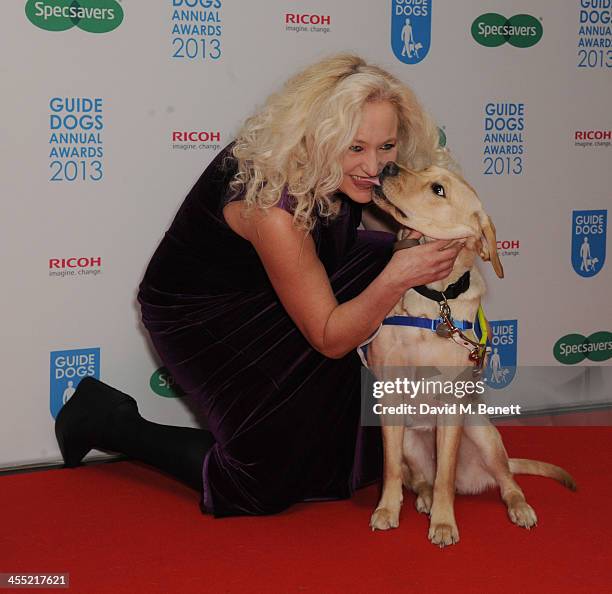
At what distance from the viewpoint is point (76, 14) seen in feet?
10.0

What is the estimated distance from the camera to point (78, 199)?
3.16 m

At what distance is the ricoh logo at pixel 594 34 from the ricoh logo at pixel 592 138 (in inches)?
10.5

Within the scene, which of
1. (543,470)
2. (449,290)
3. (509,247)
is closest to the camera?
(449,290)

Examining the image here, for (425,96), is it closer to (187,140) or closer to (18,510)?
(187,140)

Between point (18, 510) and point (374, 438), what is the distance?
1.06 m

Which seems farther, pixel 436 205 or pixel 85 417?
pixel 85 417

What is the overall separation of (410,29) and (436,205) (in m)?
1.31

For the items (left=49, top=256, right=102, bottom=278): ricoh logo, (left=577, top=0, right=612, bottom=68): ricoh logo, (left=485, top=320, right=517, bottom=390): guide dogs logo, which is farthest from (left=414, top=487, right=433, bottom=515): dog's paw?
(left=577, top=0, right=612, bottom=68): ricoh logo

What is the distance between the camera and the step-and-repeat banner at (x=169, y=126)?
3.09m

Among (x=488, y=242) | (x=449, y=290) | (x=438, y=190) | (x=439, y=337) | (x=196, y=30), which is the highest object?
(x=196, y=30)

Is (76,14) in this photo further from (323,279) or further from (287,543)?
(287,543)

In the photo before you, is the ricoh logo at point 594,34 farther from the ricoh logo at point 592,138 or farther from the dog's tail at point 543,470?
the dog's tail at point 543,470

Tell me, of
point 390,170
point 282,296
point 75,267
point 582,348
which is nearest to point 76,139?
point 75,267

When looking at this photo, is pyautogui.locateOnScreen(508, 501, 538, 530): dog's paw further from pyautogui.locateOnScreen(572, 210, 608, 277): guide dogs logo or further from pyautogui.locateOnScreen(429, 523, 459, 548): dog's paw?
pyautogui.locateOnScreen(572, 210, 608, 277): guide dogs logo
